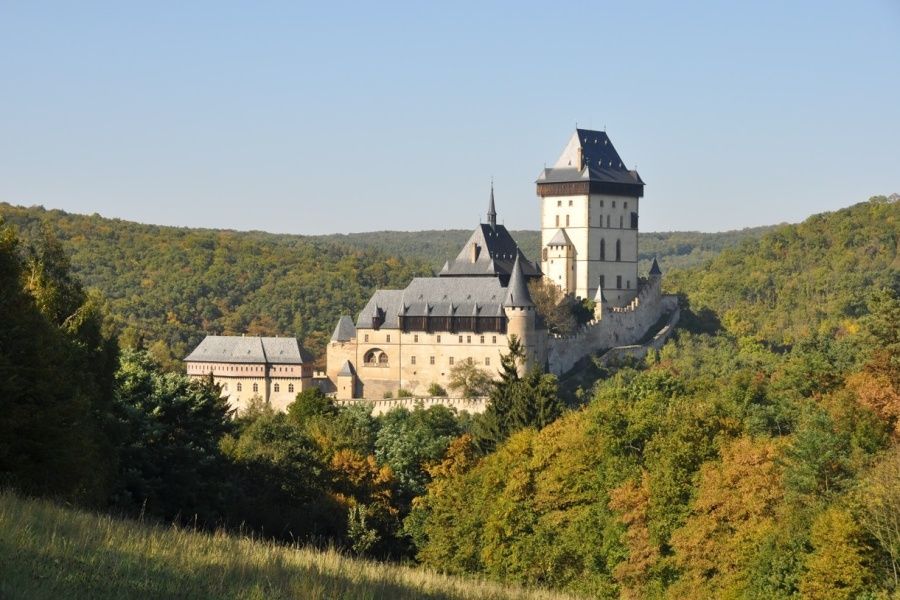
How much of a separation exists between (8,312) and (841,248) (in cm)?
10022

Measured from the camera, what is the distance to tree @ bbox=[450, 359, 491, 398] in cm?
7681

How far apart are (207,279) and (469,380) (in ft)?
153

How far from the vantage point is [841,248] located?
11994cm

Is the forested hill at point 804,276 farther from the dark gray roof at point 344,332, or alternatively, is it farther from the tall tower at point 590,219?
the dark gray roof at point 344,332

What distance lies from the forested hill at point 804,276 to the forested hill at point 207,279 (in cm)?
2482

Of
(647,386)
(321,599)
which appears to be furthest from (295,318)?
(321,599)

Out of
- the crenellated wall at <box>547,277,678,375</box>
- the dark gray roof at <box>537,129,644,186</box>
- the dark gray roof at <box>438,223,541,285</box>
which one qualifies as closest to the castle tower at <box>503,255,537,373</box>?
the crenellated wall at <box>547,277,678,375</box>

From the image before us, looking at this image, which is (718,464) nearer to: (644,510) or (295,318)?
(644,510)

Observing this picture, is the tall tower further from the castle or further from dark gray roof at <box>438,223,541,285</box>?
dark gray roof at <box>438,223,541,285</box>

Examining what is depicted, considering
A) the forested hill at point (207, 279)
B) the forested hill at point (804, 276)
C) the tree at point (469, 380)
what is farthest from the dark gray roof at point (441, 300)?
the forested hill at point (804, 276)

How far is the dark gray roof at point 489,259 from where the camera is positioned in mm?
83562

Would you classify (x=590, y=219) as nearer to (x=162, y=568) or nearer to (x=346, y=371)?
(x=346, y=371)

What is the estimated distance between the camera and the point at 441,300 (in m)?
→ 80.2

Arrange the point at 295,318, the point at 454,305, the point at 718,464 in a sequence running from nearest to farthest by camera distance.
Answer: the point at 718,464
the point at 454,305
the point at 295,318
